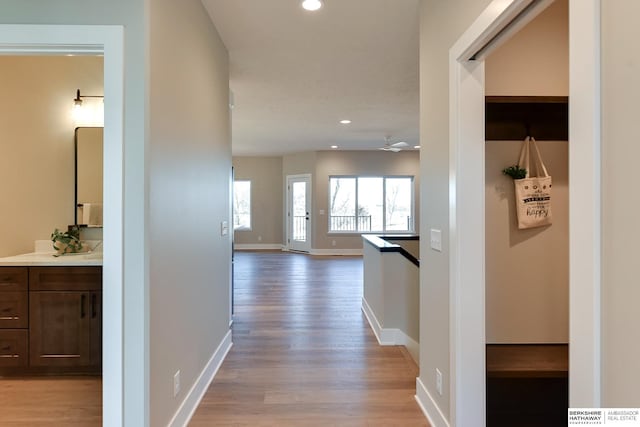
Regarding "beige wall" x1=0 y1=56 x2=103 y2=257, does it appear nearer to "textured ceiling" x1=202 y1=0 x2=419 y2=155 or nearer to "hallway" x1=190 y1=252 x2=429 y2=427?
"textured ceiling" x1=202 y1=0 x2=419 y2=155

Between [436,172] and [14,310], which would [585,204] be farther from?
[14,310]

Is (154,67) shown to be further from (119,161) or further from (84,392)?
(84,392)

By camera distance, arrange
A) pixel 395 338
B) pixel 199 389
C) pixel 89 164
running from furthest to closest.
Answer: pixel 395 338, pixel 89 164, pixel 199 389

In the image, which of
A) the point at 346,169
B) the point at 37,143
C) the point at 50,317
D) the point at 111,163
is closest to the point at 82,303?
the point at 50,317

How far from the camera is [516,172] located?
6.72 feet

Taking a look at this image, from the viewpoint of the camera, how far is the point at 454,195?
1.76 meters

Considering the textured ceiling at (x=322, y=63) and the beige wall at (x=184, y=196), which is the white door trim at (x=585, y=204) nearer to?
the beige wall at (x=184, y=196)

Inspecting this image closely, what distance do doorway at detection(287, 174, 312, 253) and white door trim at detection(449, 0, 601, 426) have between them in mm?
7939

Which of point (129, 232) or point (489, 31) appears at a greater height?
point (489, 31)

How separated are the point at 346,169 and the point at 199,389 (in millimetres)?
7660

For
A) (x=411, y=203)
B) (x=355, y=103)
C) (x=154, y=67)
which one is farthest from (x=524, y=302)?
(x=411, y=203)

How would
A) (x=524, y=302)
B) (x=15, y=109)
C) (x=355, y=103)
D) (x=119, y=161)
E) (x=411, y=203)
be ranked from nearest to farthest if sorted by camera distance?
(x=119, y=161), (x=524, y=302), (x=15, y=109), (x=355, y=103), (x=411, y=203)

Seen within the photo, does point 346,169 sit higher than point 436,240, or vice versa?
point 346,169

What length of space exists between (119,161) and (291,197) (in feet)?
28.4
